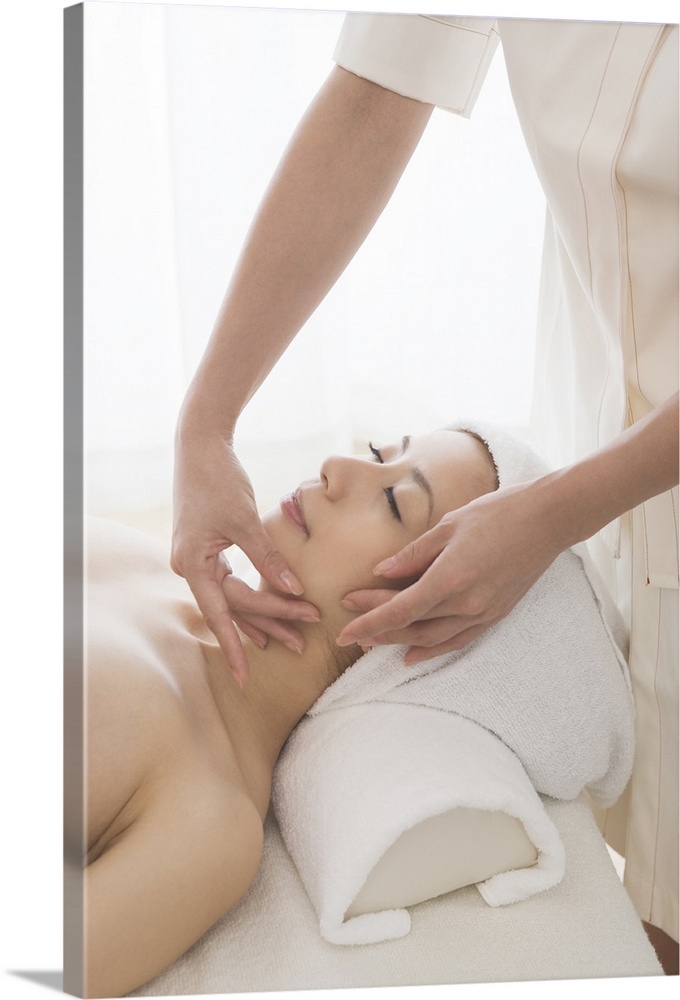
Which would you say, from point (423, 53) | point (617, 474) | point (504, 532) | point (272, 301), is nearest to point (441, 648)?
point (504, 532)

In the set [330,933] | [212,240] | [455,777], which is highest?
[212,240]

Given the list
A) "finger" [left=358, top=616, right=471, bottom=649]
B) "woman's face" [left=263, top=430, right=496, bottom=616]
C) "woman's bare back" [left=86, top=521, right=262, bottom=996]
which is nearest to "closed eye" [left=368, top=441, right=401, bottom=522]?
"woman's face" [left=263, top=430, right=496, bottom=616]

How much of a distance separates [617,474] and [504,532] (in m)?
0.13

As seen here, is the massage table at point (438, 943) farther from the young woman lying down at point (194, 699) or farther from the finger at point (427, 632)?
the finger at point (427, 632)

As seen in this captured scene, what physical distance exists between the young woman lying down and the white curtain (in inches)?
2.0

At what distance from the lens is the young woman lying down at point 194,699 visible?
0.83 m

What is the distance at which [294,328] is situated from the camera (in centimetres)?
97

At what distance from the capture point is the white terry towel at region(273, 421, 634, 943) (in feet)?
3.01

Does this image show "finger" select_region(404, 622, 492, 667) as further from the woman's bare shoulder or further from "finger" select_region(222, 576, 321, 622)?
the woman's bare shoulder

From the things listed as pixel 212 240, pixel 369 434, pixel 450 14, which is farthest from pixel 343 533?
pixel 450 14

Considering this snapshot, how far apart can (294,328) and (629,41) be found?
0.47m

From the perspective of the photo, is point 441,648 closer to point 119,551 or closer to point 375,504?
point 375,504

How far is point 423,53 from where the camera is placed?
958mm
